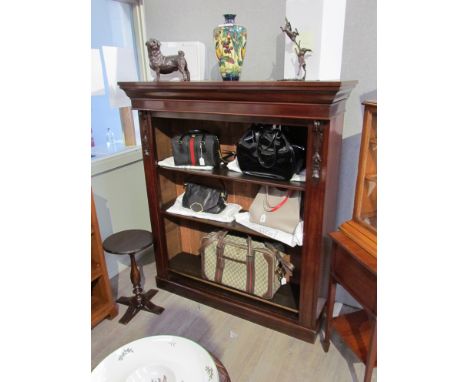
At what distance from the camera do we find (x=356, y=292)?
1.38 meters

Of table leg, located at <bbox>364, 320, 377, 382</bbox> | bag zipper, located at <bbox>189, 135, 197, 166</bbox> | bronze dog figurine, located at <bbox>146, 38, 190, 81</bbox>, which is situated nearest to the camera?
table leg, located at <bbox>364, 320, 377, 382</bbox>

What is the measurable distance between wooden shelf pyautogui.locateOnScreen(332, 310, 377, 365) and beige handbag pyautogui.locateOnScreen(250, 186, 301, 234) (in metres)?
0.56

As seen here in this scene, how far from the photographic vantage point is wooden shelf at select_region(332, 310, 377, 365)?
1508mm

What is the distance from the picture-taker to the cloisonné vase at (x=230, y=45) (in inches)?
60.0

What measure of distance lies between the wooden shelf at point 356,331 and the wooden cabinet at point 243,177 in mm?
165

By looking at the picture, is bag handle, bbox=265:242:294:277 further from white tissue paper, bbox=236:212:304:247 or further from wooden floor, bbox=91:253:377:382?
wooden floor, bbox=91:253:377:382

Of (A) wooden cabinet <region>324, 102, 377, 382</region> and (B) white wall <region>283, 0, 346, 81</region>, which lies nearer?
(A) wooden cabinet <region>324, 102, 377, 382</region>

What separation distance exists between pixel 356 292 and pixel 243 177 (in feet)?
2.56

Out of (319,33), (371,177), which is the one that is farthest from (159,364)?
(319,33)

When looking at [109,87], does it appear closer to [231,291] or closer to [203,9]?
[203,9]

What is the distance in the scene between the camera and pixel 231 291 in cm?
207

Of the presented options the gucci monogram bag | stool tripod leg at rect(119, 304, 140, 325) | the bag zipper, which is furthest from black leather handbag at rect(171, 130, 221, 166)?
stool tripod leg at rect(119, 304, 140, 325)
